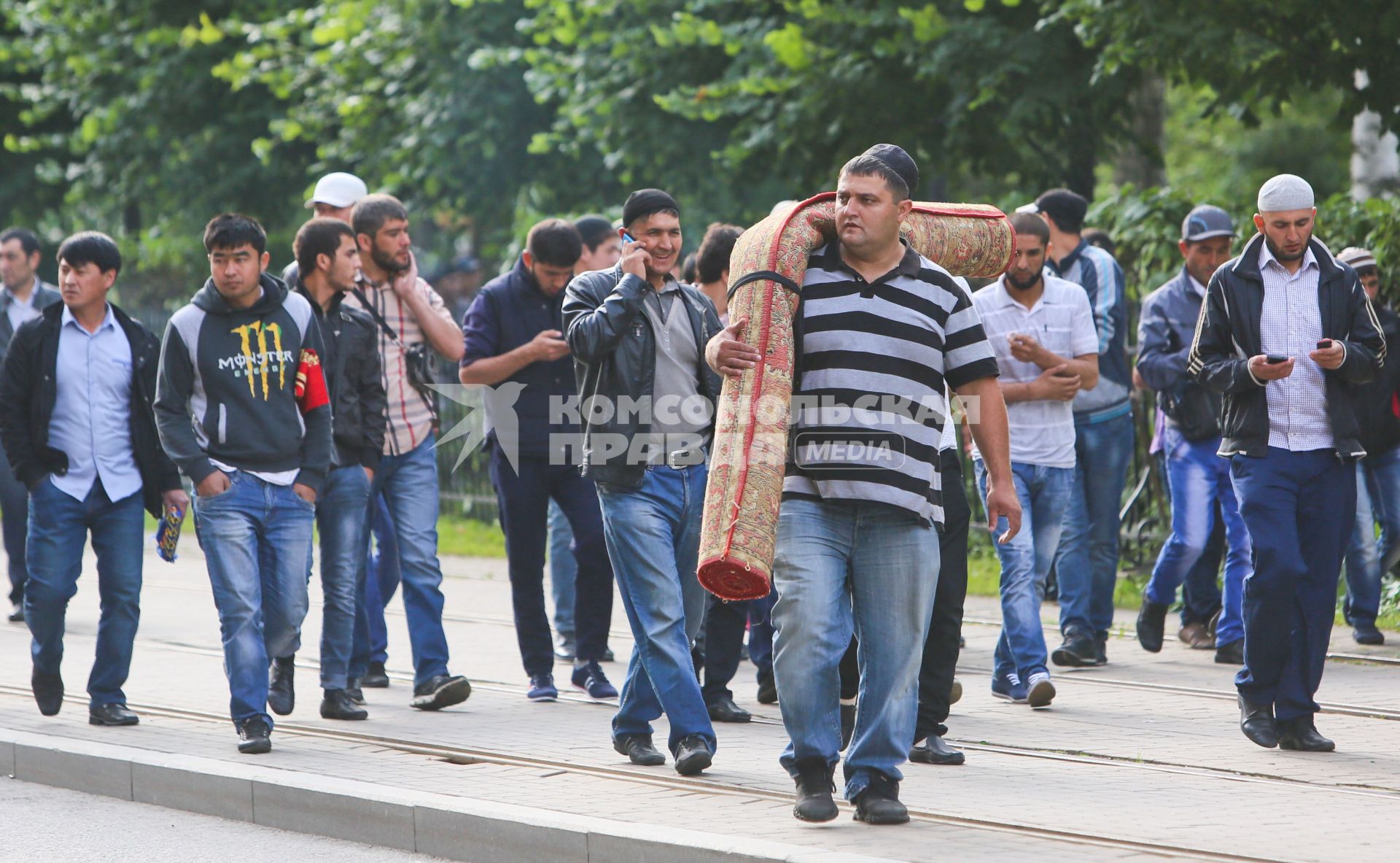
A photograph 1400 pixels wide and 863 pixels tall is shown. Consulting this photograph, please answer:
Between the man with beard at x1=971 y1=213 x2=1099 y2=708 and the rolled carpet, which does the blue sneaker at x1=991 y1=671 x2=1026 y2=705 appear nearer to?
the man with beard at x1=971 y1=213 x2=1099 y2=708

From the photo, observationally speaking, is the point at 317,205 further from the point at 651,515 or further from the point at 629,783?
the point at 629,783

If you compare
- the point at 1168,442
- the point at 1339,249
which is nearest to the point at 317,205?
the point at 1168,442

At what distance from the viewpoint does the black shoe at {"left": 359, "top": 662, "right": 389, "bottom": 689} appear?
8.30 meters

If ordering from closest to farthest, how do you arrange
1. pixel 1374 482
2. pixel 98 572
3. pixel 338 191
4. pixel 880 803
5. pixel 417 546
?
1. pixel 880 803
2. pixel 98 572
3. pixel 417 546
4. pixel 338 191
5. pixel 1374 482

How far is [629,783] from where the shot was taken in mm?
5980

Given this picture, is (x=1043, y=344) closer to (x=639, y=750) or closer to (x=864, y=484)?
(x=639, y=750)

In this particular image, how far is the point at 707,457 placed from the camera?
668 centimetres

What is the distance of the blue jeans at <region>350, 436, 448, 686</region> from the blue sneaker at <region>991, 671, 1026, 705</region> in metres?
2.37

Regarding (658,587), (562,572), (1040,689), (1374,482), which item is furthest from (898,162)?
(1374,482)

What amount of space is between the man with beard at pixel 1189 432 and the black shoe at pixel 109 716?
185 inches

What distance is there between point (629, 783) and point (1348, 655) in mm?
4132

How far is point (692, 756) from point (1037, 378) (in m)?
2.67

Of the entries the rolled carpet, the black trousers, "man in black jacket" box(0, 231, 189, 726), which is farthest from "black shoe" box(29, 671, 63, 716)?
the rolled carpet

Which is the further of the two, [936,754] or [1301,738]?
[1301,738]
